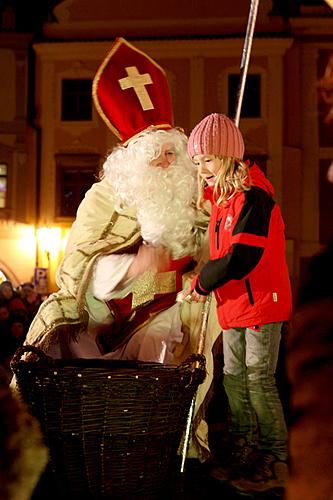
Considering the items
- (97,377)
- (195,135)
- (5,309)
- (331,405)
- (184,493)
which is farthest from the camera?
(5,309)

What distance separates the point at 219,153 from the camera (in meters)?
3.69

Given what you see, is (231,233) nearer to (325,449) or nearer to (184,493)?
(184,493)

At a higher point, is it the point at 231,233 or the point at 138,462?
the point at 231,233

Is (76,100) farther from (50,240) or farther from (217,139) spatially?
(217,139)

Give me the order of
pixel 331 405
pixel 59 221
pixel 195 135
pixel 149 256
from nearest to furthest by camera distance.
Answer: pixel 331 405 < pixel 195 135 < pixel 149 256 < pixel 59 221

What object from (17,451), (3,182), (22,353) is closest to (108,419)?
(22,353)

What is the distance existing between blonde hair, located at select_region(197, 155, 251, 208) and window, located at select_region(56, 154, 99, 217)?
15340 millimetres

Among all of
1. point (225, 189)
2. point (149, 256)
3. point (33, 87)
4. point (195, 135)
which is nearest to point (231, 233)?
point (225, 189)

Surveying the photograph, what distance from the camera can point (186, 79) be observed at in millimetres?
18906

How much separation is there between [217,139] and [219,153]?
66 millimetres

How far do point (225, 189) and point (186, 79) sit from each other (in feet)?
51.8

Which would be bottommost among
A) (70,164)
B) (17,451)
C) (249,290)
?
(17,451)

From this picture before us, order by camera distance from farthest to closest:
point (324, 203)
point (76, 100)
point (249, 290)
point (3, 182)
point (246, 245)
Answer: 1. point (3, 182)
2. point (76, 100)
3. point (324, 203)
4. point (249, 290)
5. point (246, 245)

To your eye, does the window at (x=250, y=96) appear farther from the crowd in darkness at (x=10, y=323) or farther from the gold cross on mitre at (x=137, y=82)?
the gold cross on mitre at (x=137, y=82)
